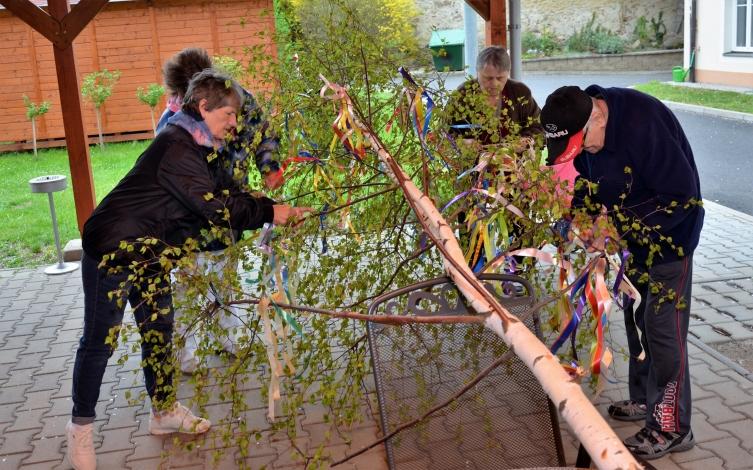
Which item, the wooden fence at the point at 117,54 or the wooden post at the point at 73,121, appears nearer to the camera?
the wooden post at the point at 73,121

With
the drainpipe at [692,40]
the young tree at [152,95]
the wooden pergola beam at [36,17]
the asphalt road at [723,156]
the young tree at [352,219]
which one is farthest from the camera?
the drainpipe at [692,40]

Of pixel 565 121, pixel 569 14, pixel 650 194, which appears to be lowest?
pixel 650 194

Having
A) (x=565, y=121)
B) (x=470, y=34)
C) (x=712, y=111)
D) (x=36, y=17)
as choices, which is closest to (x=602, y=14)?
(x=712, y=111)

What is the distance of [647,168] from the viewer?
9.73ft

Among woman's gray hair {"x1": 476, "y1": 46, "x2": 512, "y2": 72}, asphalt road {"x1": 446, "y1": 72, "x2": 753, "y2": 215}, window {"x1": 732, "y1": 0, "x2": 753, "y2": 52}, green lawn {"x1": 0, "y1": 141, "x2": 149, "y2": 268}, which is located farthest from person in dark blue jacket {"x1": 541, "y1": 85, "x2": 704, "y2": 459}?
window {"x1": 732, "y1": 0, "x2": 753, "y2": 52}

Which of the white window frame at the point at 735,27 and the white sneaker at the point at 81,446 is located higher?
the white window frame at the point at 735,27

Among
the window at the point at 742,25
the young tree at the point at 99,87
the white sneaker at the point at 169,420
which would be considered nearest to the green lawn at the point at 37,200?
the young tree at the point at 99,87

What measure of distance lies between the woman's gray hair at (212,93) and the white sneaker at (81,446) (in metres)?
1.51

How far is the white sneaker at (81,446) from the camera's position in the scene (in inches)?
142

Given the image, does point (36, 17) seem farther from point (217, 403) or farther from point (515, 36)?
point (515, 36)

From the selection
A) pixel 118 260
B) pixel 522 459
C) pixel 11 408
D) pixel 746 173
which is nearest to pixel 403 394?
pixel 522 459

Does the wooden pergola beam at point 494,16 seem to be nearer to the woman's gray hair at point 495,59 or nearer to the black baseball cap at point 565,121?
the woman's gray hair at point 495,59

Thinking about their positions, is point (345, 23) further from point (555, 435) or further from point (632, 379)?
point (632, 379)

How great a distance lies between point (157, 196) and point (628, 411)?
232cm
